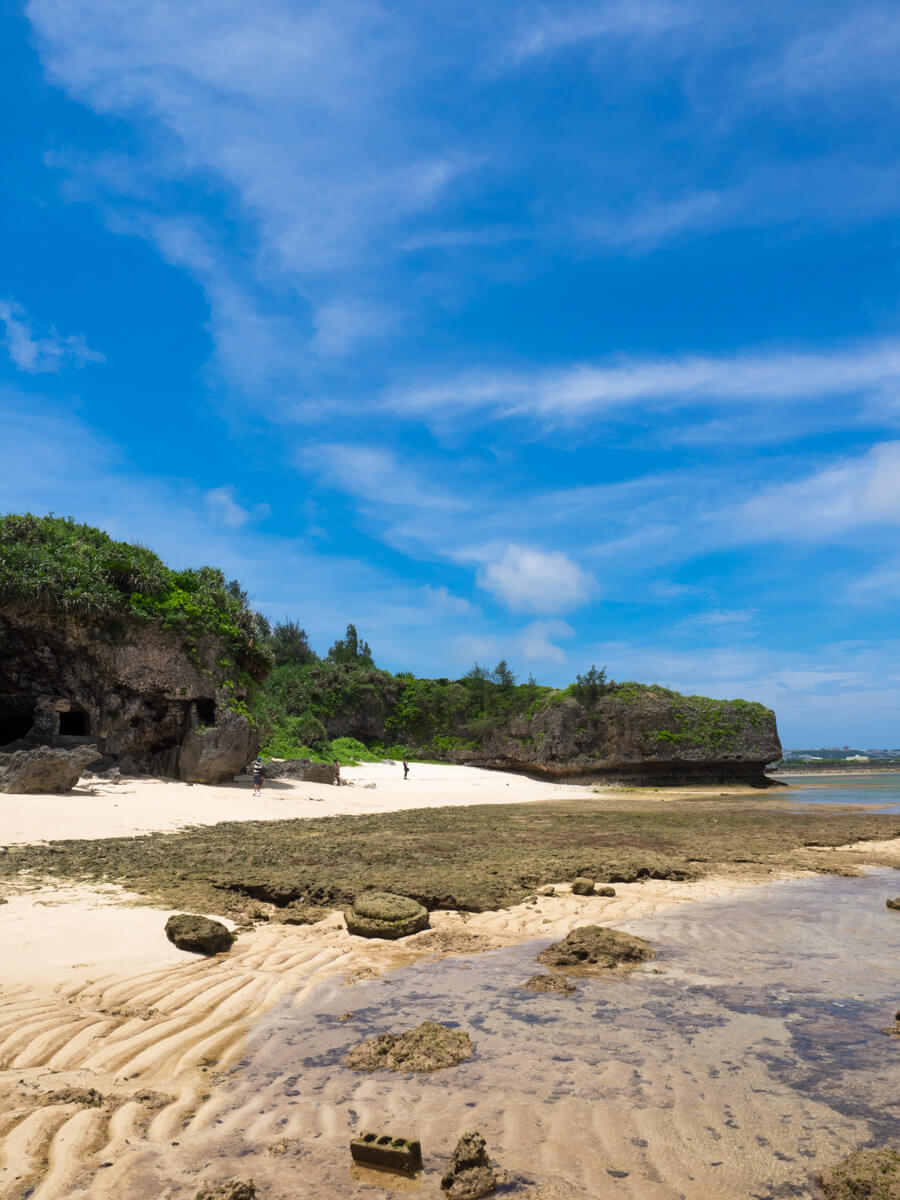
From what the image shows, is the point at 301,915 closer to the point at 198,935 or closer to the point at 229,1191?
the point at 198,935

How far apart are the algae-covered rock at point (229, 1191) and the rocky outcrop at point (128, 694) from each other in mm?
22475

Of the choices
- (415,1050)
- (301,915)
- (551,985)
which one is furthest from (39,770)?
(415,1050)

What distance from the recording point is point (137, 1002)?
16.6 ft

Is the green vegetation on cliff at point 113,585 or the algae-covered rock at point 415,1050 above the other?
the green vegetation on cliff at point 113,585

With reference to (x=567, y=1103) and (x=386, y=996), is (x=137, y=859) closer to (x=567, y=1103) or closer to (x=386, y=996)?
(x=386, y=996)

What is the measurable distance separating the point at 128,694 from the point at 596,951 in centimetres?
2157

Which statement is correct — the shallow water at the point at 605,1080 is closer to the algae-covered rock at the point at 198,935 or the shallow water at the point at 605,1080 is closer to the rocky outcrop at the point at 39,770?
the algae-covered rock at the point at 198,935

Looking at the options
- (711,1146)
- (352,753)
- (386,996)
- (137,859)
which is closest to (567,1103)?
(711,1146)

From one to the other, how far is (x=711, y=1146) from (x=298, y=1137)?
1918mm

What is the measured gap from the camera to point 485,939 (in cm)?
700

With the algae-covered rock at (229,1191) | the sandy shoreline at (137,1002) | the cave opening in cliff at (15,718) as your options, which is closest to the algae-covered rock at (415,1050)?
the sandy shoreline at (137,1002)

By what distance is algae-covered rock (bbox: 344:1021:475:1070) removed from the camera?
422cm

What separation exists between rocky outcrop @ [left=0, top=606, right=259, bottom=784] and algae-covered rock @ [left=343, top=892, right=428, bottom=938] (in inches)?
714

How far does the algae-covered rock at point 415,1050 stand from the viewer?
422 centimetres
